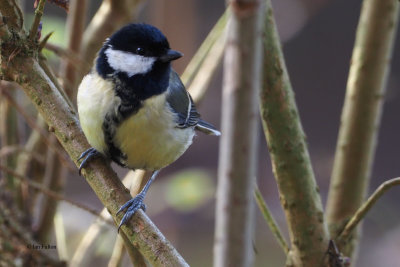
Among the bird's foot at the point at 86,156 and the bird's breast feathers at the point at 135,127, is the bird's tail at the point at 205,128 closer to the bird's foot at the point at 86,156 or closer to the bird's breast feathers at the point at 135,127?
the bird's breast feathers at the point at 135,127

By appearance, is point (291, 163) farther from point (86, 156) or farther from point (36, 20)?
point (36, 20)

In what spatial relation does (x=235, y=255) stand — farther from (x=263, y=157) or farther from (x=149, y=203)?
(x=263, y=157)

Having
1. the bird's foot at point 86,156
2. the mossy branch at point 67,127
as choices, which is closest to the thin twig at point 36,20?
the mossy branch at point 67,127

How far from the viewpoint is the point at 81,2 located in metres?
1.61

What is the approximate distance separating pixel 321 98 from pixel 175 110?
3.02 m

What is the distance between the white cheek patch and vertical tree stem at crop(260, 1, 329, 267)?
0.30m

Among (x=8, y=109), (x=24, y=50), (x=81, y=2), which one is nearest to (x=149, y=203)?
(x=8, y=109)

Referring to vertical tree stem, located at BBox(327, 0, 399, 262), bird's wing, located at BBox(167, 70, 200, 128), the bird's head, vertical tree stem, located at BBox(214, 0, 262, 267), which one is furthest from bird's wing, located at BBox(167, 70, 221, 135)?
vertical tree stem, located at BBox(214, 0, 262, 267)

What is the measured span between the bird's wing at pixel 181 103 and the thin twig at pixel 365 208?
483mm

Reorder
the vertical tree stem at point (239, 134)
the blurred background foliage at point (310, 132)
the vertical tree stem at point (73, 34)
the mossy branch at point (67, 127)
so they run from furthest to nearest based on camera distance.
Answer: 1. the blurred background foliage at point (310, 132)
2. the vertical tree stem at point (73, 34)
3. the mossy branch at point (67, 127)
4. the vertical tree stem at point (239, 134)

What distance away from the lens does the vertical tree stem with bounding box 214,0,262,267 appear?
0.42 m

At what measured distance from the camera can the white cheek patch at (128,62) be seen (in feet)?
4.35

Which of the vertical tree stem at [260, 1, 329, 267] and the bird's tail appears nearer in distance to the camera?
the vertical tree stem at [260, 1, 329, 267]

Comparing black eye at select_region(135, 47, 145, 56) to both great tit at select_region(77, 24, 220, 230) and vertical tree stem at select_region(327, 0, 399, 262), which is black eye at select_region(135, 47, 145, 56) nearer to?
great tit at select_region(77, 24, 220, 230)
